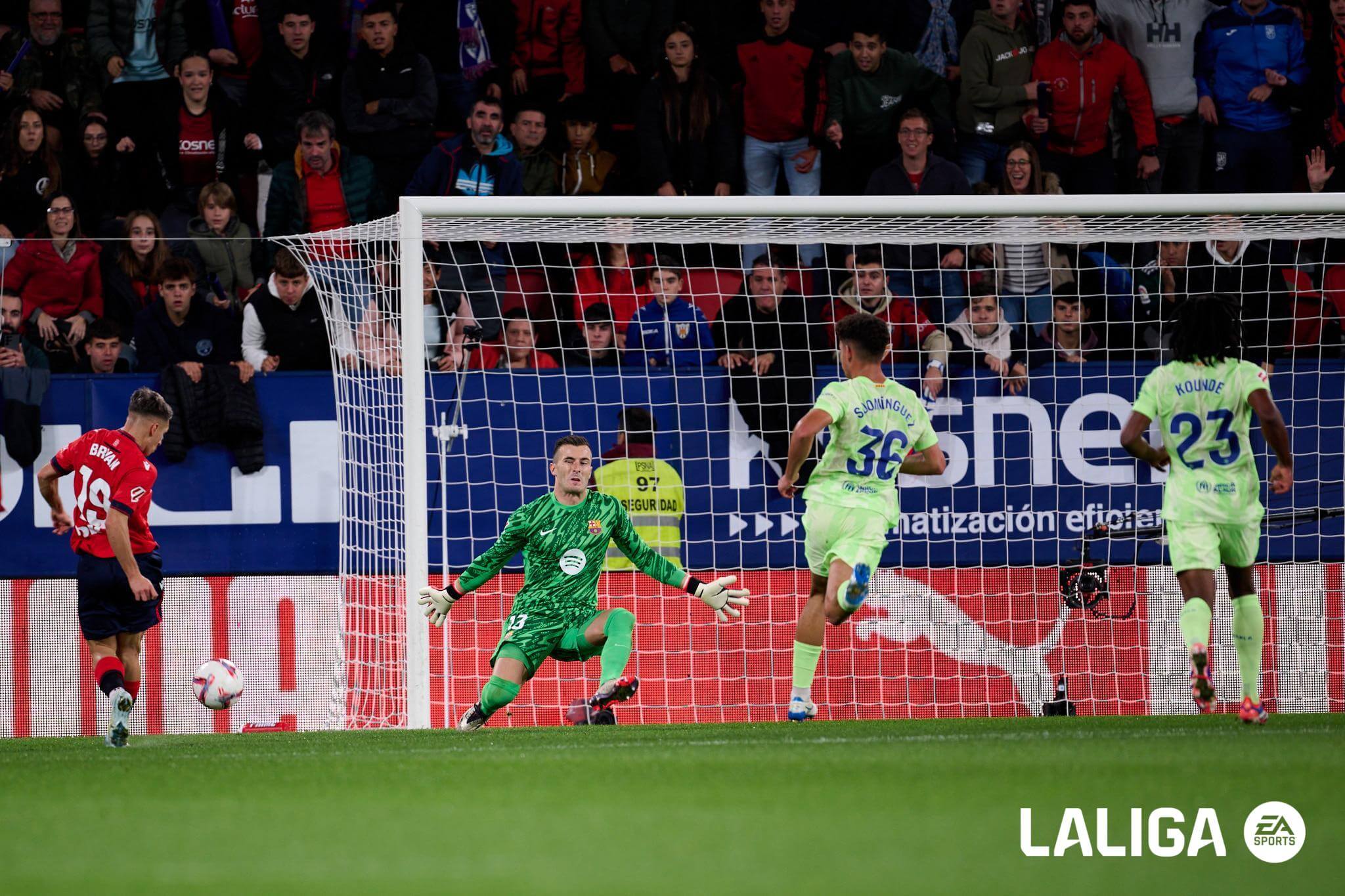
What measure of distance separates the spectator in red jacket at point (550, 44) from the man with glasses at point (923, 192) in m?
2.59

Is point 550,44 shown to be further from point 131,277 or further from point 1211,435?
point 1211,435

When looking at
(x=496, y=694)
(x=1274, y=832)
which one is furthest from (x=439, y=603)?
(x=1274, y=832)

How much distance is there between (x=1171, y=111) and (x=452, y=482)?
6493 millimetres

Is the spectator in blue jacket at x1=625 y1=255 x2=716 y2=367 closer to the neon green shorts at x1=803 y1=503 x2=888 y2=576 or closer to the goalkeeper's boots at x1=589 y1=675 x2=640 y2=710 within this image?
the neon green shorts at x1=803 y1=503 x2=888 y2=576

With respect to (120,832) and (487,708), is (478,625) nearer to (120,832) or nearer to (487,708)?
(487,708)

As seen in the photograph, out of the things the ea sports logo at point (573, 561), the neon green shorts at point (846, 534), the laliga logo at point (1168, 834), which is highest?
the neon green shorts at point (846, 534)

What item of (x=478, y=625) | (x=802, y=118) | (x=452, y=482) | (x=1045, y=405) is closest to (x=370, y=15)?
(x=802, y=118)

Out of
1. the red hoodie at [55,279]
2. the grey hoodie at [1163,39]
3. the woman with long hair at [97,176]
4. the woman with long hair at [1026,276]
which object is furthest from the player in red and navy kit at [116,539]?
the grey hoodie at [1163,39]

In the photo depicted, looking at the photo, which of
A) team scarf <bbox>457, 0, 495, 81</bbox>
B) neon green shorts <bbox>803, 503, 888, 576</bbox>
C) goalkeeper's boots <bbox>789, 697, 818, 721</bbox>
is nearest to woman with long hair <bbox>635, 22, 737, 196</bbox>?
team scarf <bbox>457, 0, 495, 81</bbox>

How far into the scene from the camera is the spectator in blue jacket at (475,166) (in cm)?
1210

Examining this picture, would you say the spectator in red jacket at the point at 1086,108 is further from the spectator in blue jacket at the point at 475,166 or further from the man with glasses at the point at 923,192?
the spectator in blue jacket at the point at 475,166

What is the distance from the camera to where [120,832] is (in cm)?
471

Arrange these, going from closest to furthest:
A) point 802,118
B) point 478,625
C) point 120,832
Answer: point 120,832, point 478,625, point 802,118

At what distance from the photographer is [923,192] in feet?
39.5
